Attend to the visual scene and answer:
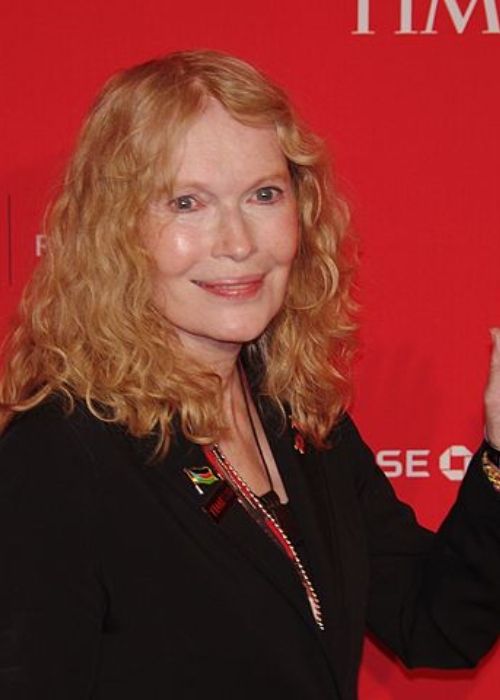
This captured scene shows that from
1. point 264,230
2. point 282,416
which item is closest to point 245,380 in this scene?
point 282,416

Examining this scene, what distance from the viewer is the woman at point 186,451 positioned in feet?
4.75

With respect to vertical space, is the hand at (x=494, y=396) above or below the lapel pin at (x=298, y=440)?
above

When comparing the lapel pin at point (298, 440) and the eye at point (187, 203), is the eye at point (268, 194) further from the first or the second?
the lapel pin at point (298, 440)

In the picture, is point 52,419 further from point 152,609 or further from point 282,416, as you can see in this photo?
point 282,416

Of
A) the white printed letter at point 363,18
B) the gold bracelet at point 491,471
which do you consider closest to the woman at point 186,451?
the gold bracelet at point 491,471

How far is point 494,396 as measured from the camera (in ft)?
5.62

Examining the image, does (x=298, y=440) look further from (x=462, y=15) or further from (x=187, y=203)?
(x=462, y=15)

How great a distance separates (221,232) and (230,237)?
0.01 m

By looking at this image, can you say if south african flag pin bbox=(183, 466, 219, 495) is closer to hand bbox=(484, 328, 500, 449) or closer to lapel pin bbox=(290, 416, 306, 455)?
lapel pin bbox=(290, 416, 306, 455)

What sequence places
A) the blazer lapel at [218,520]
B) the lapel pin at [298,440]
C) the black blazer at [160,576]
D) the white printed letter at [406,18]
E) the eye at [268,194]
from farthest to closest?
the white printed letter at [406,18], the lapel pin at [298,440], the eye at [268,194], the blazer lapel at [218,520], the black blazer at [160,576]

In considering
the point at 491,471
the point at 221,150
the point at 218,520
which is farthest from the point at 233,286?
the point at 491,471

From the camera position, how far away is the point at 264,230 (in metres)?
1.66

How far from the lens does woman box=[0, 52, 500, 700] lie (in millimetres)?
1449

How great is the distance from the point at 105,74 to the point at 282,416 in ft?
2.16
